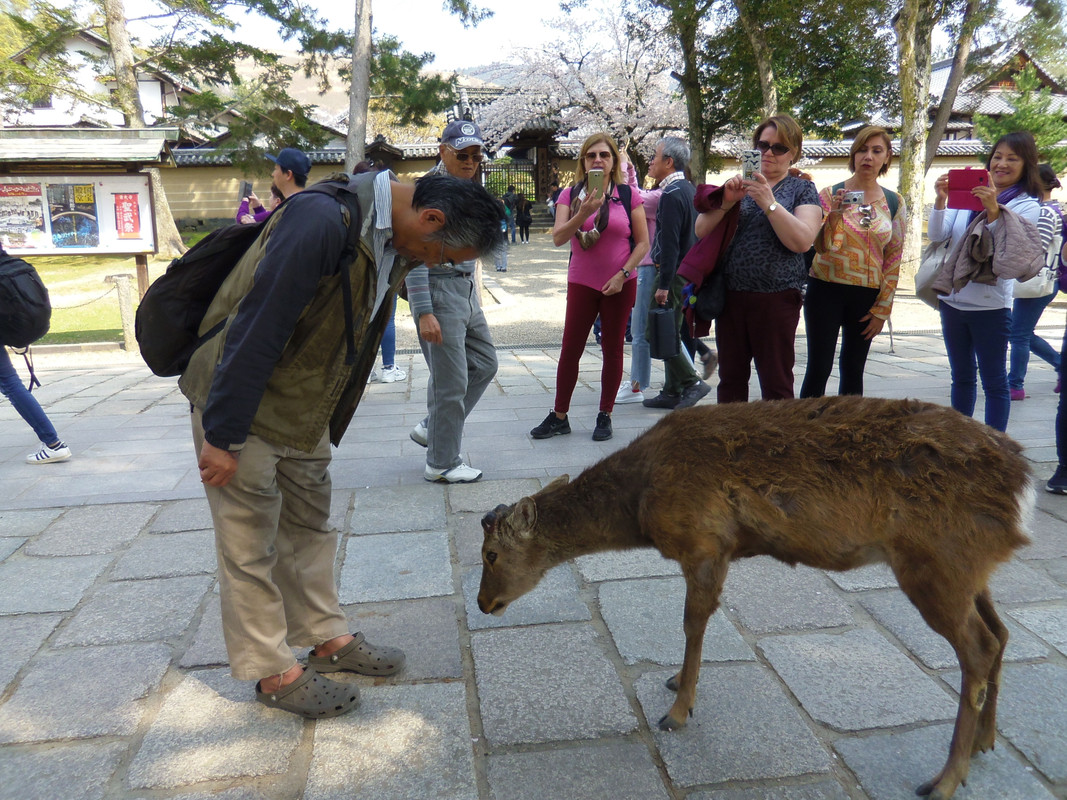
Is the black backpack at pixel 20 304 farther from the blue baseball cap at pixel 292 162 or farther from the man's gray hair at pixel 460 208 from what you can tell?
the man's gray hair at pixel 460 208

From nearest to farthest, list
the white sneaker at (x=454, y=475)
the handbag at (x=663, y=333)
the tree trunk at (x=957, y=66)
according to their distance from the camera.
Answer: the white sneaker at (x=454, y=475) < the handbag at (x=663, y=333) < the tree trunk at (x=957, y=66)

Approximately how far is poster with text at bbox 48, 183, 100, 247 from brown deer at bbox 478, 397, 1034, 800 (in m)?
10.3

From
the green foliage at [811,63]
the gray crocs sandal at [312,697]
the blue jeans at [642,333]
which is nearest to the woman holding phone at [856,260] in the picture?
the blue jeans at [642,333]

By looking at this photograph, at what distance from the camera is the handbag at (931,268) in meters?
4.87

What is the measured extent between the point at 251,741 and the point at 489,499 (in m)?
2.24

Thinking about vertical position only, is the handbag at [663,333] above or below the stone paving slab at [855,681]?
above

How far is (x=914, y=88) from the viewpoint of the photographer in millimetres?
14266

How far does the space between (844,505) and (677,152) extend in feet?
15.4

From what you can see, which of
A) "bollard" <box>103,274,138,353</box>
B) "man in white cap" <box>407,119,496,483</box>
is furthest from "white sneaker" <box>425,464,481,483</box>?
"bollard" <box>103,274,138,353</box>

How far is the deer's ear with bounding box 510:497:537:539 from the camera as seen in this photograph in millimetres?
2645

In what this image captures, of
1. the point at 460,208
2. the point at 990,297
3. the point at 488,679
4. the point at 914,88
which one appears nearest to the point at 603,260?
the point at 990,297

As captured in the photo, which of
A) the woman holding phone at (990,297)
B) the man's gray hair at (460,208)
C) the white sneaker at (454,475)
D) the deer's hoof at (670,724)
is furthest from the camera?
the white sneaker at (454,475)

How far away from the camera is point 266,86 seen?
21.7m

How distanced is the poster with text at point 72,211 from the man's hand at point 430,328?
324 inches
